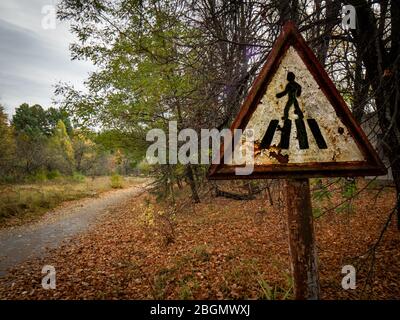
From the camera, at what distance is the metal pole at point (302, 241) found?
1223 mm

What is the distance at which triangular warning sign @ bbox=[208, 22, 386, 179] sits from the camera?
1.18 meters

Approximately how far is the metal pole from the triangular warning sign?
91 millimetres

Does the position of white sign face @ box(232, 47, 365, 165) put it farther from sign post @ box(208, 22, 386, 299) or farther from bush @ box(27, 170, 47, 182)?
bush @ box(27, 170, 47, 182)

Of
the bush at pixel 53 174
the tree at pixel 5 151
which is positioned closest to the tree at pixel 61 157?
the bush at pixel 53 174

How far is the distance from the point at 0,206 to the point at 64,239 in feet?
22.0

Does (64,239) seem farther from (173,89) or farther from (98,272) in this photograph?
(173,89)

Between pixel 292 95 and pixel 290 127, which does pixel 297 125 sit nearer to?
pixel 290 127

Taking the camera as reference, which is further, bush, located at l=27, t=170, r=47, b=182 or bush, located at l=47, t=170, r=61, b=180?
bush, located at l=47, t=170, r=61, b=180

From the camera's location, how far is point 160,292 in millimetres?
5191

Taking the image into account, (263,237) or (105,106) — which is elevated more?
(105,106)

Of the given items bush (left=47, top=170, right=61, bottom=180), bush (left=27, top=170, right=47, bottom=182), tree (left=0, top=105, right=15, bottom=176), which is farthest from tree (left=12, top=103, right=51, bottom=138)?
tree (left=0, top=105, right=15, bottom=176)

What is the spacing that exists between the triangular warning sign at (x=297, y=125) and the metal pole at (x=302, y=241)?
9 centimetres

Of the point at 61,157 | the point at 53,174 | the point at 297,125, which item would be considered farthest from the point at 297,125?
the point at 61,157
